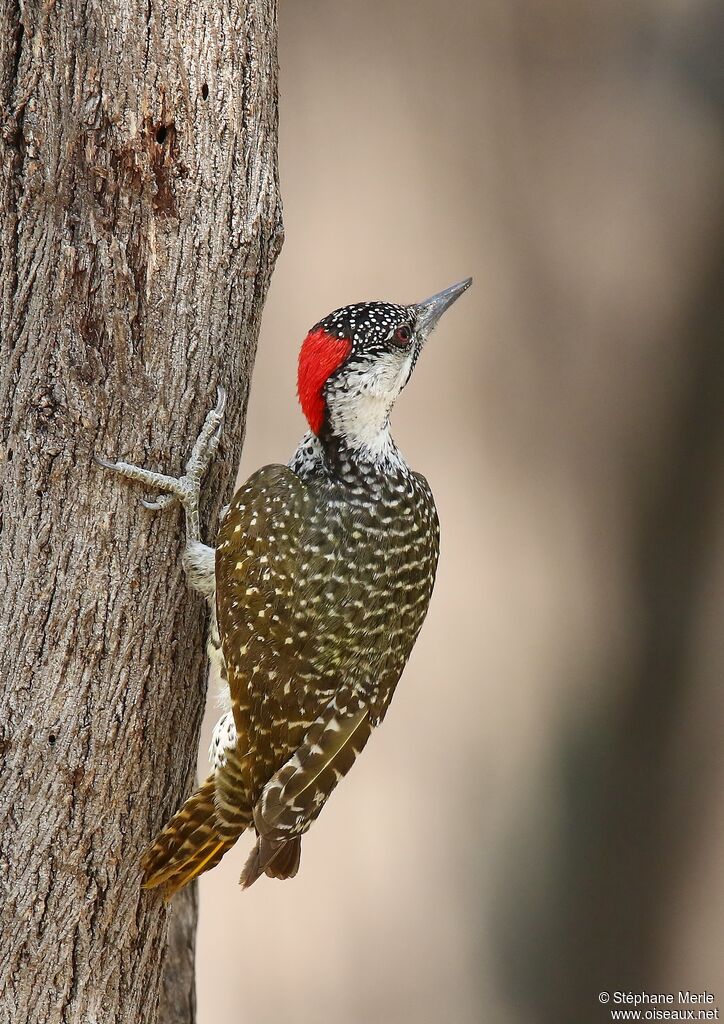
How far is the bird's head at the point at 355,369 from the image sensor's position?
3277 millimetres

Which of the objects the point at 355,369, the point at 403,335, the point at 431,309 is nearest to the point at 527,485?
the point at 431,309

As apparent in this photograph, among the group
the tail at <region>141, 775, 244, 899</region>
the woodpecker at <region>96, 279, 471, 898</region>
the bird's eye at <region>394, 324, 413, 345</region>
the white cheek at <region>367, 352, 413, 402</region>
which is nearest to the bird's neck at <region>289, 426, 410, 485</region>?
the woodpecker at <region>96, 279, 471, 898</region>

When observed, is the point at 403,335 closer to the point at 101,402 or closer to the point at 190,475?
the point at 190,475

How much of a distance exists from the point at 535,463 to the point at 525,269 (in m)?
0.94

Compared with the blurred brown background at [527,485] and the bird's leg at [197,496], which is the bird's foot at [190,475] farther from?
the blurred brown background at [527,485]

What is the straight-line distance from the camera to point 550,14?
5.11 meters

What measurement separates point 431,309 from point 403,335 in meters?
0.18

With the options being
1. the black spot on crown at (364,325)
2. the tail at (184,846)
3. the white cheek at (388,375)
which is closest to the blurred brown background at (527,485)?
the white cheek at (388,375)

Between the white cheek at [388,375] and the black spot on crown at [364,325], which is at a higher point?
the black spot on crown at [364,325]

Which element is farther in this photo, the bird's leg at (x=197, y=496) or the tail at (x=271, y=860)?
the tail at (x=271, y=860)

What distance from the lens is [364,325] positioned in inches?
129

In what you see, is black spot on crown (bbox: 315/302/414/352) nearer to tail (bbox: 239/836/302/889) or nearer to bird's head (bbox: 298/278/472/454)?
bird's head (bbox: 298/278/472/454)

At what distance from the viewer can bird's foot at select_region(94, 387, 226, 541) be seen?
8.96 feet

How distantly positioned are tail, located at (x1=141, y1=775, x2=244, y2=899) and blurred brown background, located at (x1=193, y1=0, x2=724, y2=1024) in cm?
234
